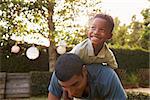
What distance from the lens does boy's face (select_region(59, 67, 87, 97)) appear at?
1.54 metres

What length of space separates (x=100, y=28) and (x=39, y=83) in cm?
1092

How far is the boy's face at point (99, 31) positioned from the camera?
173 cm

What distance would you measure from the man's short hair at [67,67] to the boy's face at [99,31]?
10.0 inches

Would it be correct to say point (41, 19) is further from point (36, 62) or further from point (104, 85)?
point (104, 85)

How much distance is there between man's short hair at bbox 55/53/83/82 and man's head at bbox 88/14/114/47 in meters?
0.26

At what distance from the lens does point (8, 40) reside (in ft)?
43.8

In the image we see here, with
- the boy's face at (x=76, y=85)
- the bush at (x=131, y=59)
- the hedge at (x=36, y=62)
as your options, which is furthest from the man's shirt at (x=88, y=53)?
the bush at (x=131, y=59)

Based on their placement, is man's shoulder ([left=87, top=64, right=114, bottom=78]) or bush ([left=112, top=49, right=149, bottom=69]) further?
bush ([left=112, top=49, right=149, bottom=69])

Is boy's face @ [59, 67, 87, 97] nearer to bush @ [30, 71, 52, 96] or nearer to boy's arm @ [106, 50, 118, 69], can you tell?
boy's arm @ [106, 50, 118, 69]

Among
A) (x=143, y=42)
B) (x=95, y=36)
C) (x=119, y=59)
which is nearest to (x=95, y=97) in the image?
(x=95, y=36)

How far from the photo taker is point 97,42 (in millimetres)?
1754

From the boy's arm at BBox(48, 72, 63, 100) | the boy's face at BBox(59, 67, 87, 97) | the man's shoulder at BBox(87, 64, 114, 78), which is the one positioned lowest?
the boy's arm at BBox(48, 72, 63, 100)

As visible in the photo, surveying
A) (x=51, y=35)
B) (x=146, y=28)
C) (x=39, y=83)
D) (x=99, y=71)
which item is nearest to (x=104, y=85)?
(x=99, y=71)

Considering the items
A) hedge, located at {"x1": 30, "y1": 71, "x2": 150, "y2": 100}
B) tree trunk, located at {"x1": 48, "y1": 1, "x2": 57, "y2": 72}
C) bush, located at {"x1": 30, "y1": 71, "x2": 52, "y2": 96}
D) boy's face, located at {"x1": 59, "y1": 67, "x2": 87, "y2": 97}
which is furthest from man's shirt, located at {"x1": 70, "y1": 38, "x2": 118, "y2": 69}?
tree trunk, located at {"x1": 48, "y1": 1, "x2": 57, "y2": 72}
